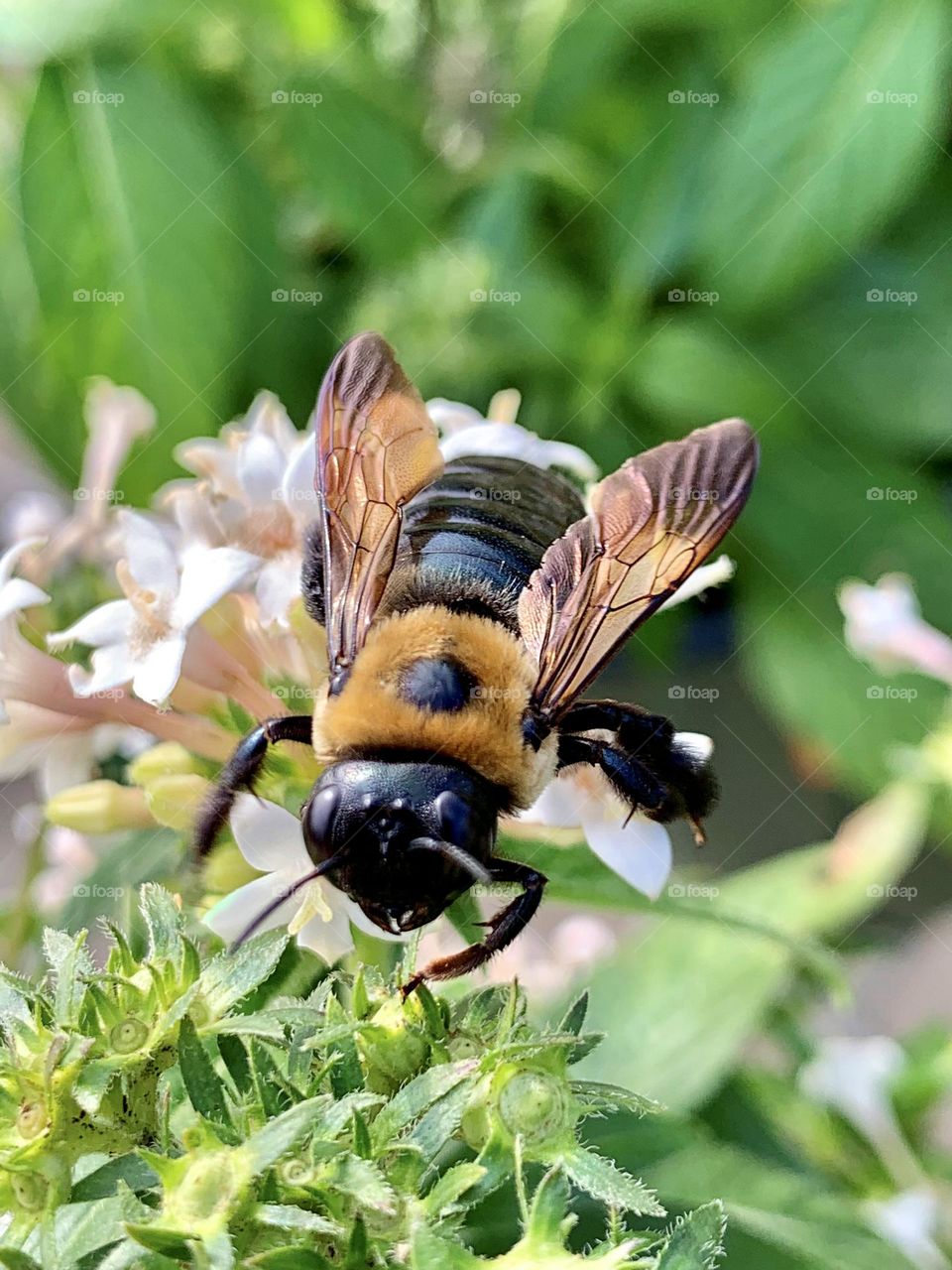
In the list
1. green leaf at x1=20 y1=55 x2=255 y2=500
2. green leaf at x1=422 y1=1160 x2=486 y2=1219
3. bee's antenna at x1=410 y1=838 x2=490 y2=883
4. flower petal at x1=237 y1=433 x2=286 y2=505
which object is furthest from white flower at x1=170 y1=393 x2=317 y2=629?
green leaf at x1=20 y1=55 x2=255 y2=500

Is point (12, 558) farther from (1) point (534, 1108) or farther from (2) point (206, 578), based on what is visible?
(1) point (534, 1108)

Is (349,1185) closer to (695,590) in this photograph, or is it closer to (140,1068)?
(140,1068)

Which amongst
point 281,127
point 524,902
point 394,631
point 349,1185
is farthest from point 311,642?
point 281,127

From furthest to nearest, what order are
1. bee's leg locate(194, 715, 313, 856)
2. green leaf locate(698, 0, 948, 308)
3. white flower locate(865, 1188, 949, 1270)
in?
green leaf locate(698, 0, 948, 308)
white flower locate(865, 1188, 949, 1270)
bee's leg locate(194, 715, 313, 856)

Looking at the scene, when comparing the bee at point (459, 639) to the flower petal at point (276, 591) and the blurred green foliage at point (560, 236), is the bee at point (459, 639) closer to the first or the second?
the flower petal at point (276, 591)

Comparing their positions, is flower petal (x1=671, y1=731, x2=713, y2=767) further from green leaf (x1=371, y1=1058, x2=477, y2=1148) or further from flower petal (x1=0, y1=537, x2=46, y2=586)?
flower petal (x1=0, y1=537, x2=46, y2=586)

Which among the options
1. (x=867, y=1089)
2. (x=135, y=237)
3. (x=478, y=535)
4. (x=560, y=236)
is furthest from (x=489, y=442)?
(x=560, y=236)

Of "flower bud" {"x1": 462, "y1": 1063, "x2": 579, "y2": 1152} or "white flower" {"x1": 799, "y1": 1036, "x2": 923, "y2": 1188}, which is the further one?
"white flower" {"x1": 799, "y1": 1036, "x2": 923, "y2": 1188}
